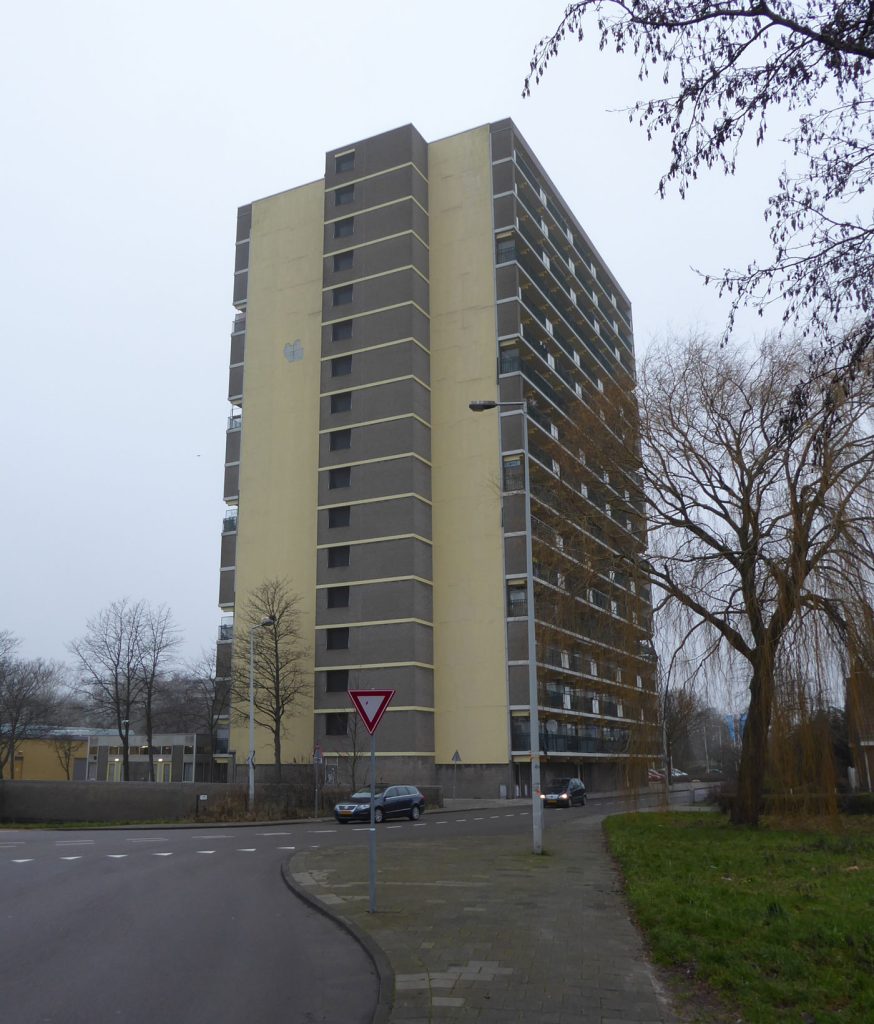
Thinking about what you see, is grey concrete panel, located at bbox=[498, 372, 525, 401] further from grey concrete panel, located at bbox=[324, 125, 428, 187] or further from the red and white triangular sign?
the red and white triangular sign

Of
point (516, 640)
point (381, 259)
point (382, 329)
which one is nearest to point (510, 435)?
point (382, 329)

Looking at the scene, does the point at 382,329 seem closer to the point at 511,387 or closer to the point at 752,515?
the point at 511,387

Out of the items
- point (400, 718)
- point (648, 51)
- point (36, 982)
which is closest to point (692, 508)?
point (648, 51)

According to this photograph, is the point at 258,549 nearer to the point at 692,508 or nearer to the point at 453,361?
the point at 453,361

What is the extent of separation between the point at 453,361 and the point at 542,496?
35236 millimetres

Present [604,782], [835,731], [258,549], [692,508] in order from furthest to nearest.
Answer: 1. [604,782]
2. [258,549]
3. [692,508]
4. [835,731]

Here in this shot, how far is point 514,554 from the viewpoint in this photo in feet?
170

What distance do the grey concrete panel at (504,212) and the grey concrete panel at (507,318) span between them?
17.9ft

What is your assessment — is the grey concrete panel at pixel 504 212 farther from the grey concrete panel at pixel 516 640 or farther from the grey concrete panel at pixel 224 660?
the grey concrete panel at pixel 224 660

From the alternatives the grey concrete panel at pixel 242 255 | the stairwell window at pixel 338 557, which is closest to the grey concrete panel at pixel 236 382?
the grey concrete panel at pixel 242 255

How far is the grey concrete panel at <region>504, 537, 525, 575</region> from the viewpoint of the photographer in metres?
51.5

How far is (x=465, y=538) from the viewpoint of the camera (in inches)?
2114

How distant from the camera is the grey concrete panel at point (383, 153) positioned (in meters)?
59.2

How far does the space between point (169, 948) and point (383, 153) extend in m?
58.6
